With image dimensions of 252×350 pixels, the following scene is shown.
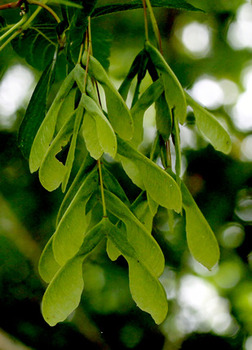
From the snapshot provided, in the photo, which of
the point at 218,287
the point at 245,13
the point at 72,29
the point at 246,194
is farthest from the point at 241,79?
the point at 72,29

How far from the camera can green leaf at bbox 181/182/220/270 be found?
26.2 inches

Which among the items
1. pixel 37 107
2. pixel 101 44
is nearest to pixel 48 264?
pixel 37 107

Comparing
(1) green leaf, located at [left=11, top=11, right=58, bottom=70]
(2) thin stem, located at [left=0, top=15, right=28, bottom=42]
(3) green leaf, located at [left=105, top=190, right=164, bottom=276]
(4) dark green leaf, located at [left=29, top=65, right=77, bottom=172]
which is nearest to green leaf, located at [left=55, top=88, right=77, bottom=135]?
(4) dark green leaf, located at [left=29, top=65, right=77, bottom=172]

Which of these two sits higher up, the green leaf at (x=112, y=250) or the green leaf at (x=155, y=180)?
the green leaf at (x=155, y=180)

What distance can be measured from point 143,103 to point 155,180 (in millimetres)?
133

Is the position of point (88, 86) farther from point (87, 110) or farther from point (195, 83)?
point (195, 83)

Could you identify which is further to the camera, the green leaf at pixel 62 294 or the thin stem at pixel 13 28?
the thin stem at pixel 13 28

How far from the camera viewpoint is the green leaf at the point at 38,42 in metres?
1.09

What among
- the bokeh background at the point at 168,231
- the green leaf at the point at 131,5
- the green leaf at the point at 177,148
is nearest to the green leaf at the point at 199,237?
the green leaf at the point at 177,148

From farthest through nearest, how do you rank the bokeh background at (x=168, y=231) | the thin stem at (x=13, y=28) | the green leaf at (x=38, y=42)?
the bokeh background at (x=168, y=231)
the green leaf at (x=38, y=42)
the thin stem at (x=13, y=28)

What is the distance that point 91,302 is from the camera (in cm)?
219

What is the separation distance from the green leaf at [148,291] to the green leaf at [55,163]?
5.6 inches

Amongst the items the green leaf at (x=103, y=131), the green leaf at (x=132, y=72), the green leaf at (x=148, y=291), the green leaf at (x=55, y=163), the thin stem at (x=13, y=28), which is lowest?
the green leaf at (x=148, y=291)

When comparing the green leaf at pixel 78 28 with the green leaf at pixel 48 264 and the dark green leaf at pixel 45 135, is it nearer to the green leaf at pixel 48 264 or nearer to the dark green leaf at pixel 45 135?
the dark green leaf at pixel 45 135
